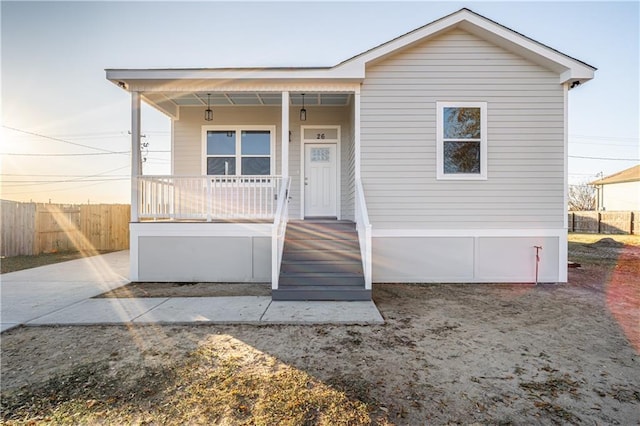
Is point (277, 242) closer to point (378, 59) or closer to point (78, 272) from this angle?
point (378, 59)

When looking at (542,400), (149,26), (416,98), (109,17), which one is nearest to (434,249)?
(416,98)

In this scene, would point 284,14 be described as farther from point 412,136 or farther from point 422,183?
point 422,183

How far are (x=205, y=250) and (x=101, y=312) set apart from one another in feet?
7.45

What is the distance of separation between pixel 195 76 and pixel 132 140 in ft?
6.38

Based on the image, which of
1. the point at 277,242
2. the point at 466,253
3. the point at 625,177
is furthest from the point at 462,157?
the point at 625,177

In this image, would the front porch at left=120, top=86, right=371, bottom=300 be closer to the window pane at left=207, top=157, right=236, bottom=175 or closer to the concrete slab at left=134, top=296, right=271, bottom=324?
the window pane at left=207, top=157, right=236, bottom=175

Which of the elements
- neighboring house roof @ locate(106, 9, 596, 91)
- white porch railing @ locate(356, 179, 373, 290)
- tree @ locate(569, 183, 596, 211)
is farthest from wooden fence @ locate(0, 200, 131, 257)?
tree @ locate(569, 183, 596, 211)

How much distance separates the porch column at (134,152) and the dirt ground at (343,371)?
3.18 m

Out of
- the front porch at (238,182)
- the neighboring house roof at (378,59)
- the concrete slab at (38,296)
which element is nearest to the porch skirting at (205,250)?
the front porch at (238,182)

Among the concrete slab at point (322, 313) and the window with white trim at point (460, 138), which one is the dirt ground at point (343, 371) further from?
the window with white trim at point (460, 138)

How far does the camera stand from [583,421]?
2148 mm

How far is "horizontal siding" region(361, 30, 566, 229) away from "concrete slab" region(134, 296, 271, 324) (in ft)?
10.3

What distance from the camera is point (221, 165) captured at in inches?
337

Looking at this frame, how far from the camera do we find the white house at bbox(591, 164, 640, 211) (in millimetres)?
23594
